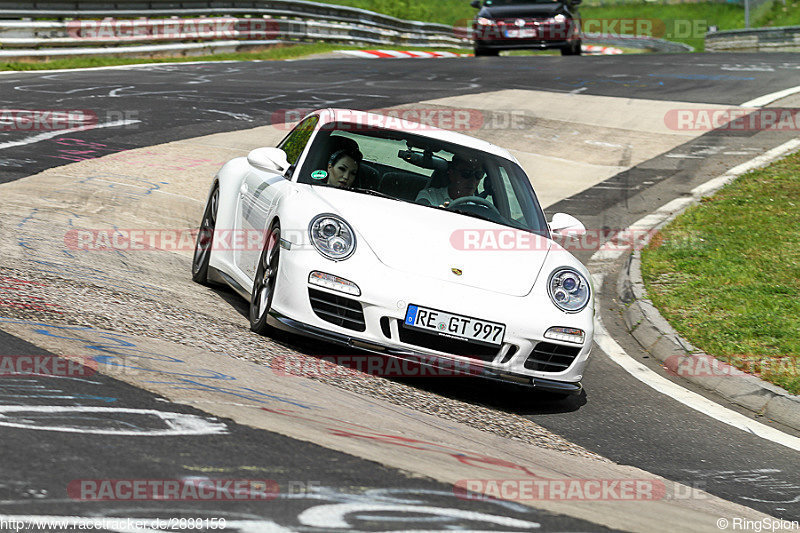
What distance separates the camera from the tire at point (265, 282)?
19.6 feet

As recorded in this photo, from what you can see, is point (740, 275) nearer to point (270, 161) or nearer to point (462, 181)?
point (462, 181)

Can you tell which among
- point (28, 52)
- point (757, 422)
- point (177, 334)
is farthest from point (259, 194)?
point (28, 52)

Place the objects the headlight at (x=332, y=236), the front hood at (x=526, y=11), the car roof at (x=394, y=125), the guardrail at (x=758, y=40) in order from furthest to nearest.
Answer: the guardrail at (x=758, y=40) → the front hood at (x=526, y=11) → the car roof at (x=394, y=125) → the headlight at (x=332, y=236)

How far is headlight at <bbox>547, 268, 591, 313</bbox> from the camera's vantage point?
5.95 meters

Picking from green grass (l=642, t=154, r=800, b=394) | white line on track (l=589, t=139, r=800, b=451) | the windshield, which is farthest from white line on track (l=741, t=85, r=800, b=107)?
the windshield

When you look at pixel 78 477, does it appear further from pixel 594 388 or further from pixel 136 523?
pixel 594 388

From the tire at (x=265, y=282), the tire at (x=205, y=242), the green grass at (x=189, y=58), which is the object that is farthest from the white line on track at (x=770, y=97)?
the tire at (x=265, y=282)

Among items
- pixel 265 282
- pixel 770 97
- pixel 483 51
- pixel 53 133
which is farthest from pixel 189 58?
pixel 265 282

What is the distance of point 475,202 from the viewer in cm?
681

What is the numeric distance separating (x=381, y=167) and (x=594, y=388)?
2108mm

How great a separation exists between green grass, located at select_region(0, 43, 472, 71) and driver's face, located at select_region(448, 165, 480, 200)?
16.4 meters

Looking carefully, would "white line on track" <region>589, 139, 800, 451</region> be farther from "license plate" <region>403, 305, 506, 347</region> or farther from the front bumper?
"license plate" <region>403, 305, 506, 347</region>

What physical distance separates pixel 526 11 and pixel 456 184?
1985 cm

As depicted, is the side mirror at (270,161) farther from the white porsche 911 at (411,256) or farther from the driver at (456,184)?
the driver at (456,184)
